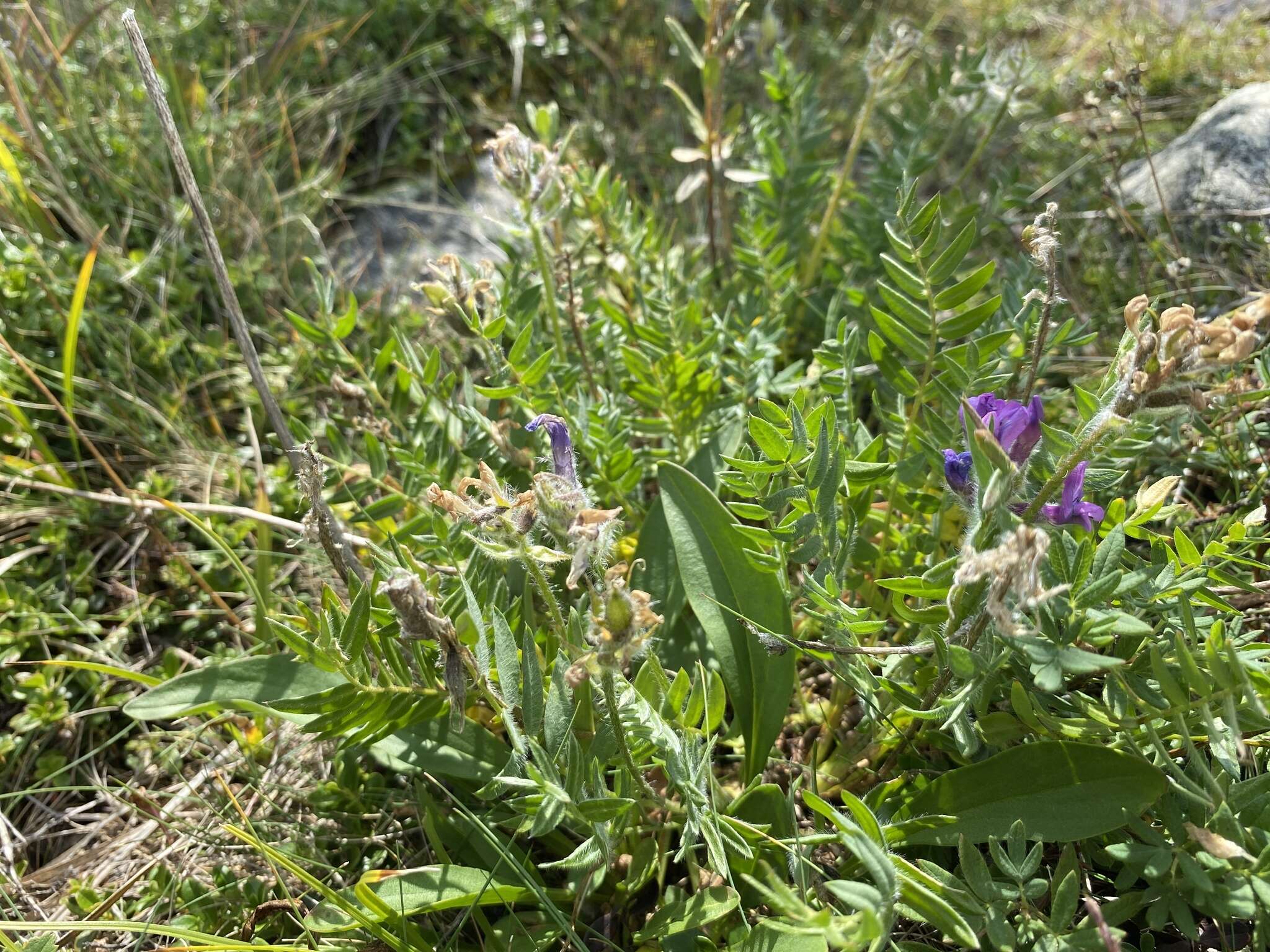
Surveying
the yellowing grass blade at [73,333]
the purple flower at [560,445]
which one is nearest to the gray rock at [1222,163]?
the purple flower at [560,445]

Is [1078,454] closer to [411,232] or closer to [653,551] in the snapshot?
[653,551]

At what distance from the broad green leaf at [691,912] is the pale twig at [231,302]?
795mm

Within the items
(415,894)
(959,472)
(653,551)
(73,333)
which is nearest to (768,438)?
(959,472)

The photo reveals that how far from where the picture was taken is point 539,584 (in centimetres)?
139

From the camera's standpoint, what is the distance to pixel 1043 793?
147cm

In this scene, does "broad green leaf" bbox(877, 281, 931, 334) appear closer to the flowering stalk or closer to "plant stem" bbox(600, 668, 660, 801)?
the flowering stalk

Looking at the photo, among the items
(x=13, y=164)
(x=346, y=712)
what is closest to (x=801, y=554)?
(x=346, y=712)

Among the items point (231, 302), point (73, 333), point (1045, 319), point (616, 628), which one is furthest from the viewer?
point (73, 333)

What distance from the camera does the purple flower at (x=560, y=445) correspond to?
1479mm

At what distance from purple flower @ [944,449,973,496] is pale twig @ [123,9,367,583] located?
103 centimetres

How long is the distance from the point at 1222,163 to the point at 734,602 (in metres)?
2.17

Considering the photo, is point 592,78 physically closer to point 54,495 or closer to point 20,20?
point 20,20

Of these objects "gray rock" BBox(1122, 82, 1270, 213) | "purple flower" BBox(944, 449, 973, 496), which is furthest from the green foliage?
"gray rock" BBox(1122, 82, 1270, 213)

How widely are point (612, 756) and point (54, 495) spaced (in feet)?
6.30
